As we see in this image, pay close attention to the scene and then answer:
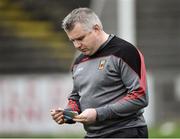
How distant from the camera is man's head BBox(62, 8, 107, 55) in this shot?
6.19 metres

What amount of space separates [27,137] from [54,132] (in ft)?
2.19

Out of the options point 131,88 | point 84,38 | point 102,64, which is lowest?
point 131,88

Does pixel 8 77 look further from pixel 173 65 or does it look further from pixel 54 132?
pixel 173 65

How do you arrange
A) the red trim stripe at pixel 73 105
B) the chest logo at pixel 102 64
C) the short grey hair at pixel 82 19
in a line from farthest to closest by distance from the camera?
the red trim stripe at pixel 73 105 → the chest logo at pixel 102 64 → the short grey hair at pixel 82 19

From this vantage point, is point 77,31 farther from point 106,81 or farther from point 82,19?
point 106,81

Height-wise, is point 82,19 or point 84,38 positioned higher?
point 82,19

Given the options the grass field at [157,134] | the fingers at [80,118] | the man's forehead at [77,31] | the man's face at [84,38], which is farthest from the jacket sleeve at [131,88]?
the grass field at [157,134]

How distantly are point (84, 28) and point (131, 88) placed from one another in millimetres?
546

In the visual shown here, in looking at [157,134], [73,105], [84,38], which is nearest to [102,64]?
[84,38]

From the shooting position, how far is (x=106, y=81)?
629 cm

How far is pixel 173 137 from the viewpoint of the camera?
12.4 m

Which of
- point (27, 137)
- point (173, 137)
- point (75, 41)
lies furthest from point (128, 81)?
point (27, 137)

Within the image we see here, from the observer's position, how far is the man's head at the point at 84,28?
6.19m

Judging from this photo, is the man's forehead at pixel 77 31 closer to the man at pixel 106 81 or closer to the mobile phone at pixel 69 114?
the man at pixel 106 81
